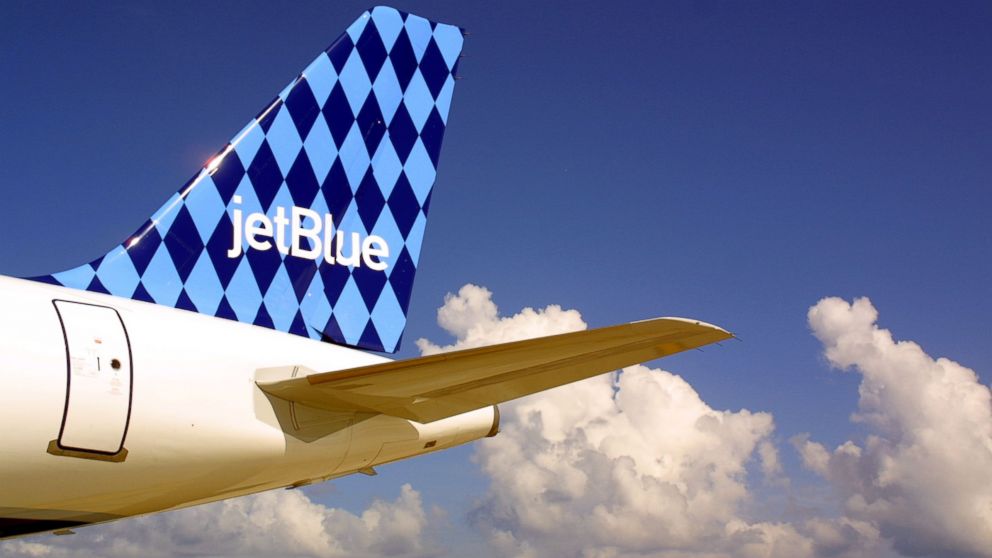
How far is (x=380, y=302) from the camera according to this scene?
11.3m

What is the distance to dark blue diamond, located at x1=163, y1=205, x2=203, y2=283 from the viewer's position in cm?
963

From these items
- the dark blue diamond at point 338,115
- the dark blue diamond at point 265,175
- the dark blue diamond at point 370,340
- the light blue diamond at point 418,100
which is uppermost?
the light blue diamond at point 418,100

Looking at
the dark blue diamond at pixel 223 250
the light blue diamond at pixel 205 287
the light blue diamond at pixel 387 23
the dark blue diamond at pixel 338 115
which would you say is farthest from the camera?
the light blue diamond at pixel 387 23

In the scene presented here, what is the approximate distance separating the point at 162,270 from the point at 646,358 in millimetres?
5050

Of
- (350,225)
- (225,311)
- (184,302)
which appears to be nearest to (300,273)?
(350,225)

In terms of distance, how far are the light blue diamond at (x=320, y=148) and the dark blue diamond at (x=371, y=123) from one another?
54 cm

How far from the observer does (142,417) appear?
7.18 m

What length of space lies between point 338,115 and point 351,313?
7.63 feet

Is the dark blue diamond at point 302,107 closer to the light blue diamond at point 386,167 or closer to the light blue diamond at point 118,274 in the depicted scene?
the light blue diamond at point 386,167

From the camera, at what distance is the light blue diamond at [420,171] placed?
39.8ft

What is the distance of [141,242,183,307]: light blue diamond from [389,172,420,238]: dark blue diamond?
9.75 feet

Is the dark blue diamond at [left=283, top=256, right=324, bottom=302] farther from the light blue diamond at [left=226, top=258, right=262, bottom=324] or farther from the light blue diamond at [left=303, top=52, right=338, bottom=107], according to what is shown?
the light blue diamond at [left=303, top=52, right=338, bottom=107]

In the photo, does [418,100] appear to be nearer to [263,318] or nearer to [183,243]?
[263,318]

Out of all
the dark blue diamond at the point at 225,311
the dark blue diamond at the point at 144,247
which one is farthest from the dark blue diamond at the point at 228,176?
the dark blue diamond at the point at 225,311
